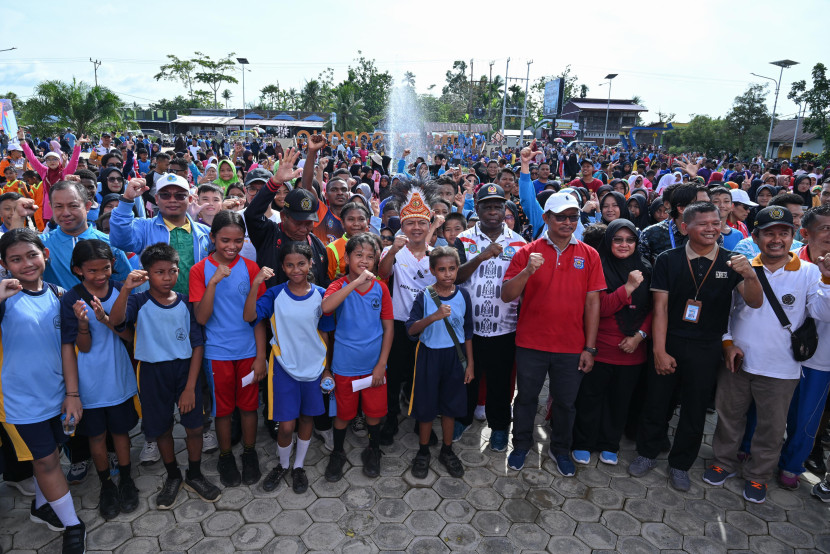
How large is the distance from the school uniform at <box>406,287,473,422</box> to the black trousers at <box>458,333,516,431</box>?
34 centimetres

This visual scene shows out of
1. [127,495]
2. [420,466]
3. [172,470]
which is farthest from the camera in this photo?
[420,466]

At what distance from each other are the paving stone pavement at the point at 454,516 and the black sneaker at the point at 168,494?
0.06 m

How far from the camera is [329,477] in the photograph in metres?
3.51

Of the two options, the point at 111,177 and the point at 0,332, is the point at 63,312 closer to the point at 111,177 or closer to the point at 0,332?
the point at 0,332

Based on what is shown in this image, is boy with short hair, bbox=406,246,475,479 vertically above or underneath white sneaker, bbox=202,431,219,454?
above

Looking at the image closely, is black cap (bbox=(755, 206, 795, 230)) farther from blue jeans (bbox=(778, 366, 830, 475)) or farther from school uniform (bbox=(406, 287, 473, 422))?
school uniform (bbox=(406, 287, 473, 422))

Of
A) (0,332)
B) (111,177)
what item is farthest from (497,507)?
(111,177)

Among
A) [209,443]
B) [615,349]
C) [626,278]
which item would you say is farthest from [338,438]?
[626,278]

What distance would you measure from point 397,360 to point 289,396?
0.94m

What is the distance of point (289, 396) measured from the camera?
3.32 meters

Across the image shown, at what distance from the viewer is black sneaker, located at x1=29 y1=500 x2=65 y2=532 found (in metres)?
2.95

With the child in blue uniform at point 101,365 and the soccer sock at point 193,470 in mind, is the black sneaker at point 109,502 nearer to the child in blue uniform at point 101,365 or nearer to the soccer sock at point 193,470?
the child in blue uniform at point 101,365

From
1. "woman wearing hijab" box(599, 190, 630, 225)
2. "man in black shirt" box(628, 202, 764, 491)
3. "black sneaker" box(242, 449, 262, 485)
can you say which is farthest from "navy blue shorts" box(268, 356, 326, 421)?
"woman wearing hijab" box(599, 190, 630, 225)

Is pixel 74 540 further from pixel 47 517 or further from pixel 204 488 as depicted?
pixel 204 488
